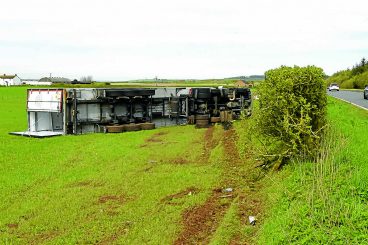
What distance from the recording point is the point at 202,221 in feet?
23.2

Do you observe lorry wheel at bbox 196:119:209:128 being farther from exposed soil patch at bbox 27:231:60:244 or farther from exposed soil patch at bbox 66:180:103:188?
exposed soil patch at bbox 27:231:60:244

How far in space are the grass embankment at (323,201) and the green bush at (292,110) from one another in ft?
1.74

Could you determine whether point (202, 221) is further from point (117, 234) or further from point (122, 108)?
point (122, 108)

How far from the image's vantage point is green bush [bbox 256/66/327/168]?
9164 millimetres

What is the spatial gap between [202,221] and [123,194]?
87.9 inches

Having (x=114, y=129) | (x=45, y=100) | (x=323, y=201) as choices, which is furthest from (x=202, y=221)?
(x=45, y=100)

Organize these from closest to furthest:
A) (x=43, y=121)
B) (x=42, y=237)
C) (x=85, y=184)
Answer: (x=42, y=237) < (x=85, y=184) < (x=43, y=121)

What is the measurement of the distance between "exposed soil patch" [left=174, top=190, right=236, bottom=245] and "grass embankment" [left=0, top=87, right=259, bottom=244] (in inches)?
0.6

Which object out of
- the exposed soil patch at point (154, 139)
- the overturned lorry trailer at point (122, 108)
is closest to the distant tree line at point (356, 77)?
the overturned lorry trailer at point (122, 108)

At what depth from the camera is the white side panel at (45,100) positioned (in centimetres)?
1811

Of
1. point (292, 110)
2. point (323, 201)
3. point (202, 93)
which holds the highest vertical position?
point (202, 93)

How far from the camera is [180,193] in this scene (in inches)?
343

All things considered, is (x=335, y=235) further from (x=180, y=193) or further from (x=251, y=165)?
(x=251, y=165)

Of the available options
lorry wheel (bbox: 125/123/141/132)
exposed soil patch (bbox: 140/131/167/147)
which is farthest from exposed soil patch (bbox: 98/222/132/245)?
lorry wheel (bbox: 125/123/141/132)
